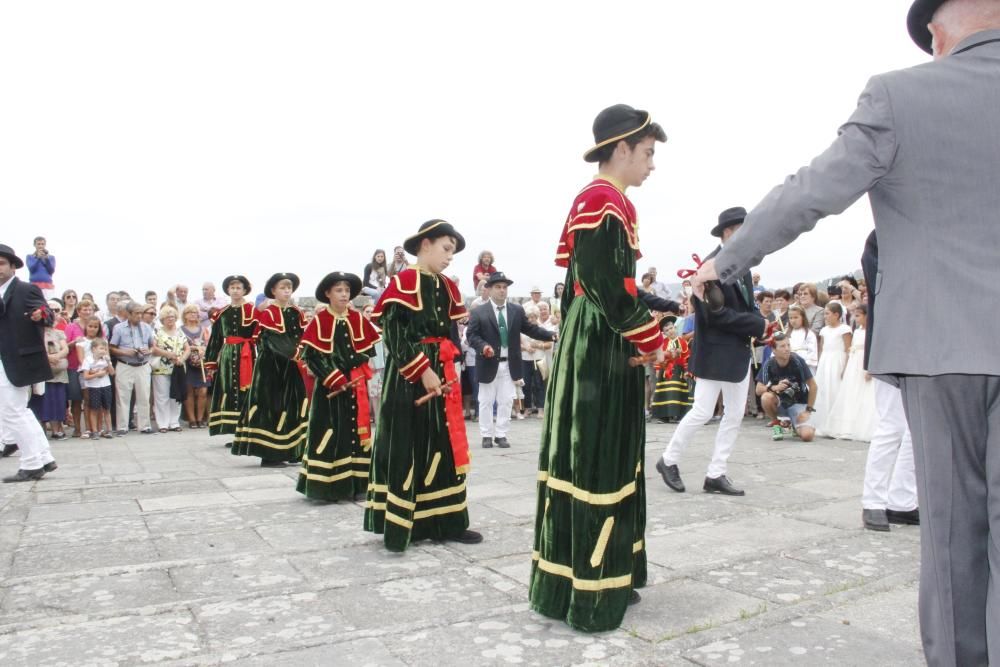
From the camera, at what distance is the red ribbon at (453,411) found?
496cm

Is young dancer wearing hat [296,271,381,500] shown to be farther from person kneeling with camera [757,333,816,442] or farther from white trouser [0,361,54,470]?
person kneeling with camera [757,333,816,442]

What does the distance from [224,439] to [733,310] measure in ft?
27.3

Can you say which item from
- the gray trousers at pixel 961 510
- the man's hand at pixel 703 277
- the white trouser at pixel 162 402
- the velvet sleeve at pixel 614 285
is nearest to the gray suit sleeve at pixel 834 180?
the man's hand at pixel 703 277

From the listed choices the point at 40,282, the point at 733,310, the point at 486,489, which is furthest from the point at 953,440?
the point at 40,282

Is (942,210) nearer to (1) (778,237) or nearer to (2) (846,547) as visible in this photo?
(1) (778,237)

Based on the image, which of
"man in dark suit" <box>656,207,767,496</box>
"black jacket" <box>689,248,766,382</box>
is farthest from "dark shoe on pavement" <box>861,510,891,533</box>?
"black jacket" <box>689,248,766,382</box>

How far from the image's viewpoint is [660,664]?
298 cm

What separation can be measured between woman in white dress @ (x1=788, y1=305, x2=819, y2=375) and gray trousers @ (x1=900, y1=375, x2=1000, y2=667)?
9.55 metres

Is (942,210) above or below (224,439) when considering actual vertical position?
above

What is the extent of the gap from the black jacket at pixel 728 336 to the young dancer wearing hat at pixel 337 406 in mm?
2538

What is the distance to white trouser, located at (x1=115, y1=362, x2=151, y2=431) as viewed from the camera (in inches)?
506

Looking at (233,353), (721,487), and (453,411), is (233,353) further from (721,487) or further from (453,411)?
(721,487)

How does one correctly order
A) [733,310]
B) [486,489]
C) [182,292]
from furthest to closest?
1. [182,292]
2. [486,489]
3. [733,310]

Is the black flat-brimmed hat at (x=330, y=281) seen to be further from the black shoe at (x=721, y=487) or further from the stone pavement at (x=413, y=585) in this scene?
the black shoe at (x=721, y=487)
